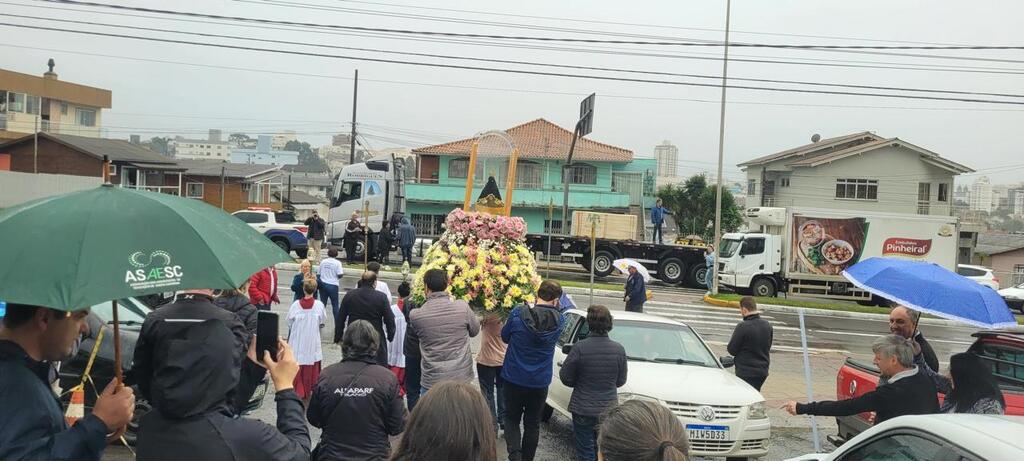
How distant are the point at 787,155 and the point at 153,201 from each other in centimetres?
5033

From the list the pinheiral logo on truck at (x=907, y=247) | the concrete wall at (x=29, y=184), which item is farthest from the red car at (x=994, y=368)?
the concrete wall at (x=29, y=184)

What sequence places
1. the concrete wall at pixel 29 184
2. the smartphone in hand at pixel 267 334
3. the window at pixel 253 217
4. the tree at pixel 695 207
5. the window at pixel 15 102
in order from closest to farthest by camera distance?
the smartphone in hand at pixel 267 334 → the concrete wall at pixel 29 184 → the window at pixel 253 217 → the window at pixel 15 102 → the tree at pixel 695 207

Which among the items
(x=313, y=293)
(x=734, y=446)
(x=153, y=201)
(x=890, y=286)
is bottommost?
(x=734, y=446)

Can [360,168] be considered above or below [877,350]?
above

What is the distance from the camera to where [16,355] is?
105 inches

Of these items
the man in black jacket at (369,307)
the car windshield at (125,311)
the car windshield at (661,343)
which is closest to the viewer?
the car windshield at (125,311)

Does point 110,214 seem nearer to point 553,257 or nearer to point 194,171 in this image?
point 553,257

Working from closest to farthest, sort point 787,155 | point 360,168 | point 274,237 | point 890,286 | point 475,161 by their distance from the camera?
point 890,286, point 475,161, point 274,237, point 360,168, point 787,155

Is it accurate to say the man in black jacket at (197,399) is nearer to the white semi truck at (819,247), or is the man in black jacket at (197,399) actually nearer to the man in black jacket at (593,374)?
the man in black jacket at (593,374)

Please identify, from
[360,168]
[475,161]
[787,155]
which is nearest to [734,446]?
[475,161]

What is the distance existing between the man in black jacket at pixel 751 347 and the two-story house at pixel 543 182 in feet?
135

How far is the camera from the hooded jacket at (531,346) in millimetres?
7020

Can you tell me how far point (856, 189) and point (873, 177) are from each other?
3.87 feet

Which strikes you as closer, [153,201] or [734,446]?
[153,201]
